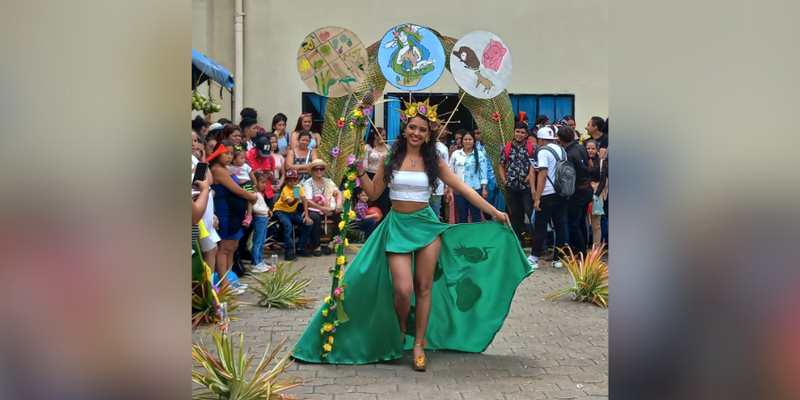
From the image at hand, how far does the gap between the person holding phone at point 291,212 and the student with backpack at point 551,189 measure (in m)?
3.03

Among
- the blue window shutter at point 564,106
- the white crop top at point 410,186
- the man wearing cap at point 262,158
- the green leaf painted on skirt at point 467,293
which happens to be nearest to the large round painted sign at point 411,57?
the white crop top at point 410,186

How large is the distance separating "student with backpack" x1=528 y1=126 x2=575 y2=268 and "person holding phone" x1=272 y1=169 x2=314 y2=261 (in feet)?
9.94

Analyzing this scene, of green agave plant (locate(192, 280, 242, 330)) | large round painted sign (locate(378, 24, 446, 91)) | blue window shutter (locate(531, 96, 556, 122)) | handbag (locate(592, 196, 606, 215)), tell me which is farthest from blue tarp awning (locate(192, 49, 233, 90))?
blue window shutter (locate(531, 96, 556, 122))

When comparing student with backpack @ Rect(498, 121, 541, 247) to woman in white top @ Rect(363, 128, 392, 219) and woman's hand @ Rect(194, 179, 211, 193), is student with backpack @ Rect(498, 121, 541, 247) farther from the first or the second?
woman's hand @ Rect(194, 179, 211, 193)

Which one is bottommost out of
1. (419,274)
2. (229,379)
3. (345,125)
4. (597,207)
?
(229,379)

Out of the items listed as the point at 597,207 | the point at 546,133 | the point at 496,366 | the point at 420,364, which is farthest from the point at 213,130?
the point at 597,207

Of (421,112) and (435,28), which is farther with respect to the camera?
(435,28)

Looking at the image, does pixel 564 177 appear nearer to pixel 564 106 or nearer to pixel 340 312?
pixel 340 312

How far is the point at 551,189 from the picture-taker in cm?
812

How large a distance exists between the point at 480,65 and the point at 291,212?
4549mm

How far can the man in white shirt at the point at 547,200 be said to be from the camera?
8.05m
